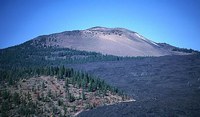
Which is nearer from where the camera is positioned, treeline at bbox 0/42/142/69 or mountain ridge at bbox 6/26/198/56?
treeline at bbox 0/42/142/69

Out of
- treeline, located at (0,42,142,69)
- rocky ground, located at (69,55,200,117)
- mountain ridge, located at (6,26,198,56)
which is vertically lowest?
rocky ground, located at (69,55,200,117)

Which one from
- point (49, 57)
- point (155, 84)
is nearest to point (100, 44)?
point (49, 57)

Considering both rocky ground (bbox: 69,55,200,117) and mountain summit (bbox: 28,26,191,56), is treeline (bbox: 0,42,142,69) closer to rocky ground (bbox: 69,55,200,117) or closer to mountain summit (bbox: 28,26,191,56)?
rocky ground (bbox: 69,55,200,117)

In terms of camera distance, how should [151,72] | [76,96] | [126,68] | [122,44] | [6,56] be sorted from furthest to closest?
[122,44], [6,56], [126,68], [151,72], [76,96]

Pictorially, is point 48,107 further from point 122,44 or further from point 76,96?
point 122,44

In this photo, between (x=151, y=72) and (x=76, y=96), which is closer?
(x=76, y=96)

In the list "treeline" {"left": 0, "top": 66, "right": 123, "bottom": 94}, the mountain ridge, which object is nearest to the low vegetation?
"treeline" {"left": 0, "top": 66, "right": 123, "bottom": 94}

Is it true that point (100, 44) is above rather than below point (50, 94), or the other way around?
above

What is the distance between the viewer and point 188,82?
8625cm

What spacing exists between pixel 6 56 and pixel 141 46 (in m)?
96.5

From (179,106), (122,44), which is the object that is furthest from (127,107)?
(122,44)

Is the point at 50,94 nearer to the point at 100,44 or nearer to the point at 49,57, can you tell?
the point at 49,57

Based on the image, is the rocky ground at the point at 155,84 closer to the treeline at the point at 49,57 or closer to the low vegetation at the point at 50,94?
the low vegetation at the point at 50,94

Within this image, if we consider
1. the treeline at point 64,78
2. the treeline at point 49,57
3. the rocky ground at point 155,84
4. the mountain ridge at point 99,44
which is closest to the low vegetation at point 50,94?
the treeline at point 64,78
